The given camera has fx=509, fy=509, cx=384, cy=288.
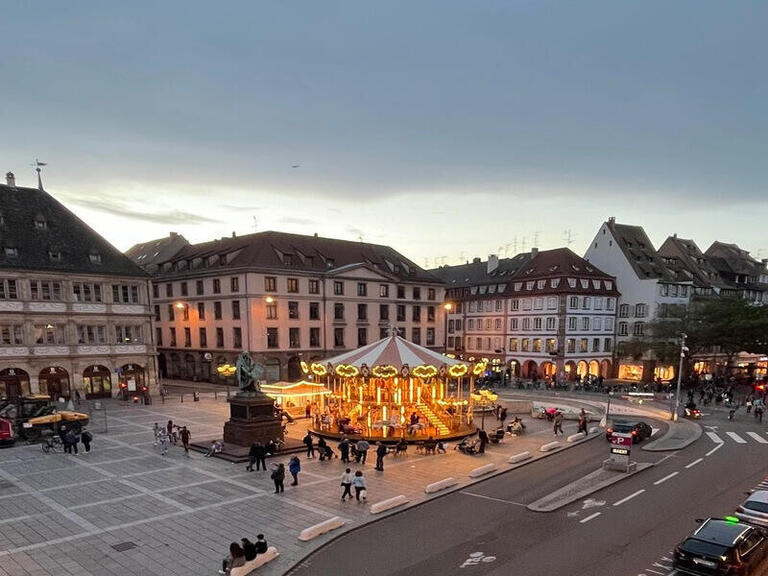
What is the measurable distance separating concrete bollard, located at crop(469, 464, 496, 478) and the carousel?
6772mm

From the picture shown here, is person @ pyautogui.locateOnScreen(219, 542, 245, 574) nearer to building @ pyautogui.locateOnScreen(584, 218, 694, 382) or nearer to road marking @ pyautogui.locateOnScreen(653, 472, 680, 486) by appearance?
road marking @ pyautogui.locateOnScreen(653, 472, 680, 486)

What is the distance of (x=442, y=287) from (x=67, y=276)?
4407 centimetres

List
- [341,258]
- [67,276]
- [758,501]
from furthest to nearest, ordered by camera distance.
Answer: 1. [341,258]
2. [67,276]
3. [758,501]

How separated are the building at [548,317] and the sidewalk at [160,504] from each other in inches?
1390

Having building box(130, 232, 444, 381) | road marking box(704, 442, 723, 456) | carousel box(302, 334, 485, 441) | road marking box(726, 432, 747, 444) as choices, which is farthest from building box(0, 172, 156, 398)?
road marking box(726, 432, 747, 444)

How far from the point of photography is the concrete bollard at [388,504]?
18156 millimetres

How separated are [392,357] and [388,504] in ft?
45.5

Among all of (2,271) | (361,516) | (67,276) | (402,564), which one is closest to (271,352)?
(67,276)

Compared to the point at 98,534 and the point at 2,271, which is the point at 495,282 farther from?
the point at 98,534

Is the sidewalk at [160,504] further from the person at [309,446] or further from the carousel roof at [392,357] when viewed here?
the carousel roof at [392,357]

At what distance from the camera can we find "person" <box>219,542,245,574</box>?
13.0 meters

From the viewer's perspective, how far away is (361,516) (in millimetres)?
17922

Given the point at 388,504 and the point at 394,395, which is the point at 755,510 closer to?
the point at 388,504

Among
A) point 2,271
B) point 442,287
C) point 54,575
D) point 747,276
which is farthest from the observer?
point 747,276
